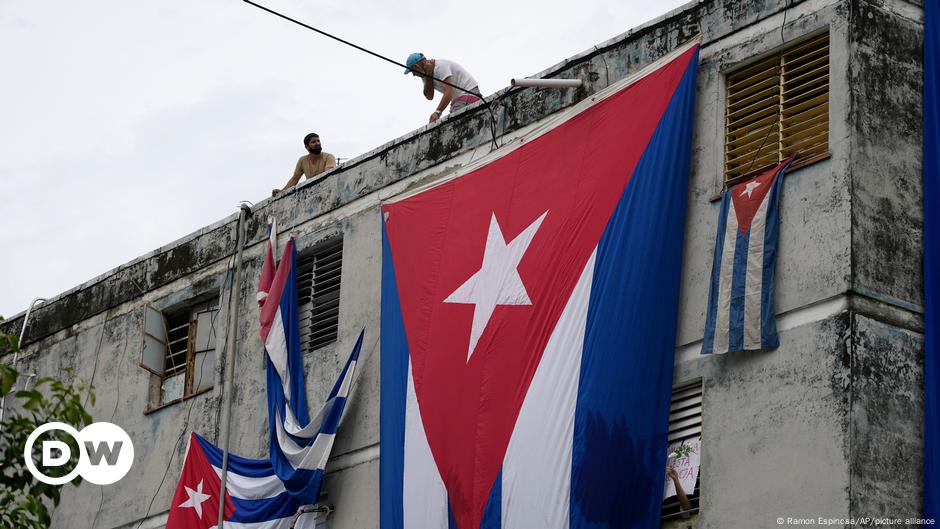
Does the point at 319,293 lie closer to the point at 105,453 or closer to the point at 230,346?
the point at 230,346

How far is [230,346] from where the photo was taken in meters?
22.0

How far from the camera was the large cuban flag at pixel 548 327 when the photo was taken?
52.5 ft

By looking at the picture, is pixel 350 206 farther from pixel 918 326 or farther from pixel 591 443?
pixel 918 326

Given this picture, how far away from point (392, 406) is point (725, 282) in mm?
4533

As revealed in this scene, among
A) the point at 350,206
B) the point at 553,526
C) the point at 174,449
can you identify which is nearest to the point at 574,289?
the point at 553,526

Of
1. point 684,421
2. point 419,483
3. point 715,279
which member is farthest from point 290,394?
point 715,279

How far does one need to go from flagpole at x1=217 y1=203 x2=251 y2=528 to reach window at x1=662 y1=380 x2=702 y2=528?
260 inches

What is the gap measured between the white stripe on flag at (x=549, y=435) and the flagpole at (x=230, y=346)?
5.12m

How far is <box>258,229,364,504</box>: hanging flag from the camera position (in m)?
19.6

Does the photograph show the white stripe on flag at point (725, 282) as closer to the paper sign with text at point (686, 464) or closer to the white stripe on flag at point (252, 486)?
the paper sign with text at point (686, 464)

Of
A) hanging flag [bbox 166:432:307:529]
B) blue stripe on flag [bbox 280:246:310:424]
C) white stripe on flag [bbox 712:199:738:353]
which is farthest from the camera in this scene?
blue stripe on flag [bbox 280:246:310:424]

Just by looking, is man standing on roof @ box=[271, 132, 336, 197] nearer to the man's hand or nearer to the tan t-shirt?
the tan t-shirt

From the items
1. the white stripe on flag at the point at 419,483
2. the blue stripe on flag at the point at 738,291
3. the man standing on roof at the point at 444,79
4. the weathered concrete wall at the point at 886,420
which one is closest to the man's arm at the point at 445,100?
the man standing on roof at the point at 444,79

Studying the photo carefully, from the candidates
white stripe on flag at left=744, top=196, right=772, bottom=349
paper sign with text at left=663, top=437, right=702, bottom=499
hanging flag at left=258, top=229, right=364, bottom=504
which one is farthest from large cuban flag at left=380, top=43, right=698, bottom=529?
hanging flag at left=258, top=229, right=364, bottom=504
